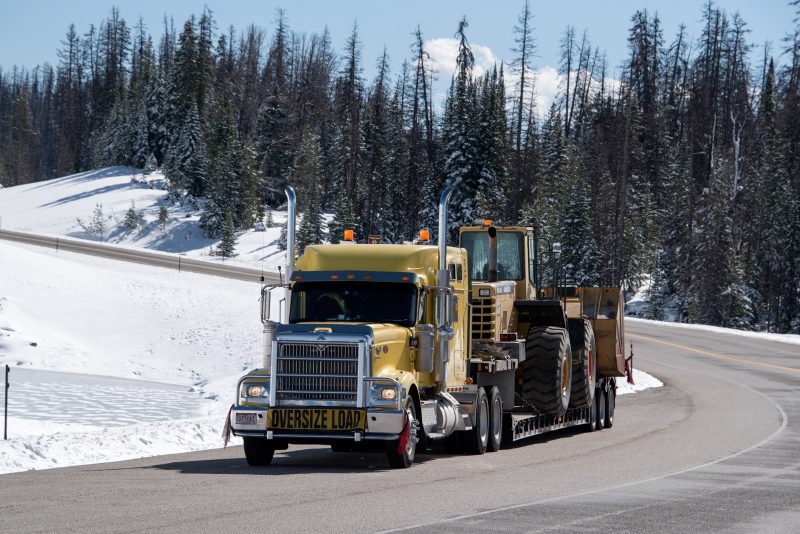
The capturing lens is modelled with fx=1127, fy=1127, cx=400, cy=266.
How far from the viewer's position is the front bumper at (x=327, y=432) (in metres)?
14.2

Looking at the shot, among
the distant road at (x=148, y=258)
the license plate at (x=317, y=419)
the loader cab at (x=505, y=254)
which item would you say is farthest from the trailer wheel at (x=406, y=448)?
the distant road at (x=148, y=258)

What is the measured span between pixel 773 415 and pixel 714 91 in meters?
90.1

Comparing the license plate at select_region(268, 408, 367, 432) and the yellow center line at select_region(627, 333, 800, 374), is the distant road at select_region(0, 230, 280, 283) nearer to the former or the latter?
the yellow center line at select_region(627, 333, 800, 374)

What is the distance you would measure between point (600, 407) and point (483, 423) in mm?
6234

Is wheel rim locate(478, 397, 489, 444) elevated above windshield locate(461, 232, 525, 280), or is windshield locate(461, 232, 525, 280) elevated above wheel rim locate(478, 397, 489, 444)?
windshield locate(461, 232, 525, 280)

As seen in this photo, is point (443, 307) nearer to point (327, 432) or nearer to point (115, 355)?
point (327, 432)

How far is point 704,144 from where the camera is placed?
10488 centimetres

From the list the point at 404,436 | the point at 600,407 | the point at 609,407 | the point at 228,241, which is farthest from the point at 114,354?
the point at 228,241

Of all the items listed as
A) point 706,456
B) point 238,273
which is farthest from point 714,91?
point 706,456

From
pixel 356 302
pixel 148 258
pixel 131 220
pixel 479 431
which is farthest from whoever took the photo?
pixel 131 220

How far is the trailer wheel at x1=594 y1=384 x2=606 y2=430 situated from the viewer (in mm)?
22625

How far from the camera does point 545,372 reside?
19.2 metres

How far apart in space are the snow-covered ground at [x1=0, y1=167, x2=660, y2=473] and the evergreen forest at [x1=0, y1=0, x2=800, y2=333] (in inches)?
1050

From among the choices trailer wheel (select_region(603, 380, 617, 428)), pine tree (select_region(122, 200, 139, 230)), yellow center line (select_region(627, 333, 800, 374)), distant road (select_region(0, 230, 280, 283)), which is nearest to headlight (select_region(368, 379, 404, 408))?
Answer: trailer wheel (select_region(603, 380, 617, 428))
